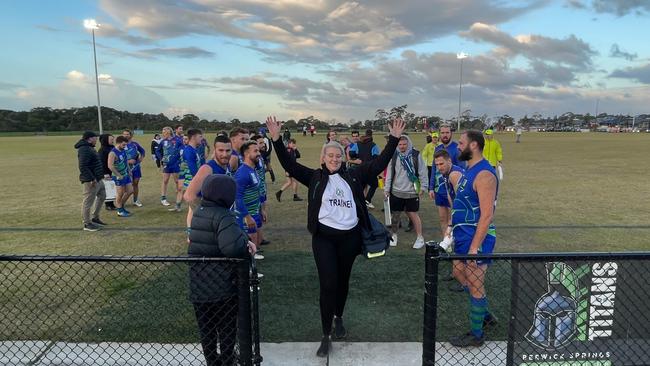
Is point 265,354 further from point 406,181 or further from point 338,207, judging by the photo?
point 406,181

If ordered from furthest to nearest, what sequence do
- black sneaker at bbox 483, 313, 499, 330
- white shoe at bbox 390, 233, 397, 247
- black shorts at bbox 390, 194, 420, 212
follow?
white shoe at bbox 390, 233, 397, 247 < black shorts at bbox 390, 194, 420, 212 < black sneaker at bbox 483, 313, 499, 330

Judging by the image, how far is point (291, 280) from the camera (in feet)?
17.5

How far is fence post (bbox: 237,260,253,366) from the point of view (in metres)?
2.57

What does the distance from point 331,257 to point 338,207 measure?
43cm

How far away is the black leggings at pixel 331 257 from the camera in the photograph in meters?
3.62

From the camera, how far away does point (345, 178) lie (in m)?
3.71

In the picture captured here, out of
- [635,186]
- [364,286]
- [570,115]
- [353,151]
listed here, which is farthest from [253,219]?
[570,115]

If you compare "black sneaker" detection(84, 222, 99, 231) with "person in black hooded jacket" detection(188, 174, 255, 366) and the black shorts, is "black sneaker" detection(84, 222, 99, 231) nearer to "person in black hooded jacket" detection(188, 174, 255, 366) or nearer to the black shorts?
the black shorts

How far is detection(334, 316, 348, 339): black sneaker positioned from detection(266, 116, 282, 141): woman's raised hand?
174 centimetres

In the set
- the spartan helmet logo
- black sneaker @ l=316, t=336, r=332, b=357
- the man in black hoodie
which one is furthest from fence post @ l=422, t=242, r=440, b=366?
the man in black hoodie

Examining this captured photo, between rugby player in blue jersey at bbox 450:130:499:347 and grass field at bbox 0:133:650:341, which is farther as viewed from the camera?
grass field at bbox 0:133:650:341

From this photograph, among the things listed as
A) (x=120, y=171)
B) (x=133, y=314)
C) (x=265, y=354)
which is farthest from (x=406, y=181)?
(x=120, y=171)

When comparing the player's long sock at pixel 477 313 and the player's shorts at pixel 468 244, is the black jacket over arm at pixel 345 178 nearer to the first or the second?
the player's shorts at pixel 468 244

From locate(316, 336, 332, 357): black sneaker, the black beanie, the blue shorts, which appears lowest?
locate(316, 336, 332, 357): black sneaker
